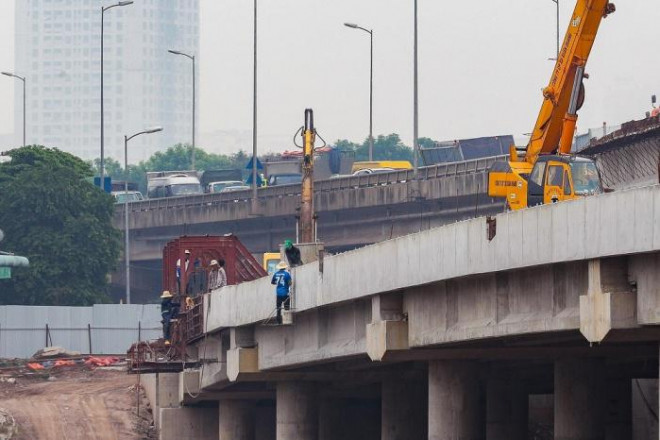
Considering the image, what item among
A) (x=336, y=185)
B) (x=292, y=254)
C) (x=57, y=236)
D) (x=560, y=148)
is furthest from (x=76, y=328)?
(x=292, y=254)

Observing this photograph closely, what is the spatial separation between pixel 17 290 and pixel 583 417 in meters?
81.1

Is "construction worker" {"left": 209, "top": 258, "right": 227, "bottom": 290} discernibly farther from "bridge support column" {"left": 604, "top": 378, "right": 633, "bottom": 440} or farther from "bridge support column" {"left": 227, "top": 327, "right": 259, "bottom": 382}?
"bridge support column" {"left": 604, "top": 378, "right": 633, "bottom": 440}

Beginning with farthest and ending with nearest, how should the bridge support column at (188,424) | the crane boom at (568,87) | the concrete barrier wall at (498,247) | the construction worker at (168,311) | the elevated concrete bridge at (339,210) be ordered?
the elevated concrete bridge at (339,210)
the construction worker at (168,311)
the bridge support column at (188,424)
the crane boom at (568,87)
the concrete barrier wall at (498,247)

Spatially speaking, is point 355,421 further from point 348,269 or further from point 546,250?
point 546,250

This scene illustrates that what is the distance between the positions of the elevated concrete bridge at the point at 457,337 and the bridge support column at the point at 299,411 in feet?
0.12

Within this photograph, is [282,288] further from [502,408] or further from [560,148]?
[560,148]

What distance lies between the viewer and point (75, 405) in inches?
2279

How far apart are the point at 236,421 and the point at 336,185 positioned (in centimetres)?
5356

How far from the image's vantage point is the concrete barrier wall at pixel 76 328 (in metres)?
93.5

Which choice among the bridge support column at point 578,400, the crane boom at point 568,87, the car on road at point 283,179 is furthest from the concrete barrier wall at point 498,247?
the car on road at point 283,179

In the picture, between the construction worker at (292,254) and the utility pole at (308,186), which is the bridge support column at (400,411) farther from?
the utility pole at (308,186)

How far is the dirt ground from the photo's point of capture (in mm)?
53406

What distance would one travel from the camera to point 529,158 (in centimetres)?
5172

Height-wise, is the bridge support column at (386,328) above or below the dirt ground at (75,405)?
above
